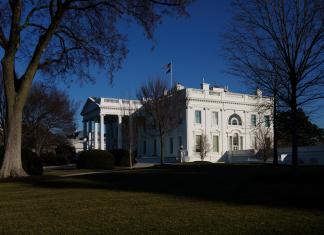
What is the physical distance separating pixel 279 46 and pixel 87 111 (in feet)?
238

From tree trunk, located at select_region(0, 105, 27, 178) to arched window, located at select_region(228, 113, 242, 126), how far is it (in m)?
58.4

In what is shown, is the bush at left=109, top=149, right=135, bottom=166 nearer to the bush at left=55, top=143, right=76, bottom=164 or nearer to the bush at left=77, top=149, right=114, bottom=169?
the bush at left=77, top=149, right=114, bottom=169

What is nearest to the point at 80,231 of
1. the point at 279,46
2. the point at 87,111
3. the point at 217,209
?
the point at 217,209

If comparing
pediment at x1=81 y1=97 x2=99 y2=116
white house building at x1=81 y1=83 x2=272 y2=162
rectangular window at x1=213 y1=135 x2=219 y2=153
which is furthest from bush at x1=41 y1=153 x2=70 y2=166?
rectangular window at x1=213 y1=135 x2=219 y2=153

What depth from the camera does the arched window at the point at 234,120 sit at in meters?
75.6

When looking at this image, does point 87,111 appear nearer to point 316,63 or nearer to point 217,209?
point 316,63

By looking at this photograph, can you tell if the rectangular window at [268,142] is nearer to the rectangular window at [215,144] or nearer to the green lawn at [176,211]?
the rectangular window at [215,144]

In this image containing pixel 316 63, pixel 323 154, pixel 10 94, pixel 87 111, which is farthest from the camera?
pixel 87 111

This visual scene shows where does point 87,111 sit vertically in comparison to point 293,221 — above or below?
above

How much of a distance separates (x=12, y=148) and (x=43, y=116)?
113 ft

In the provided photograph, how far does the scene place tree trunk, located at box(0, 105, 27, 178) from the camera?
19.5 metres

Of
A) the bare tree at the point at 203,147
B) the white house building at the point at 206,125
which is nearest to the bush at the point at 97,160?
the white house building at the point at 206,125

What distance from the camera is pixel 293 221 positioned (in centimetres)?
700

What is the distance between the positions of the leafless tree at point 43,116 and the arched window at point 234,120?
27.8 metres
